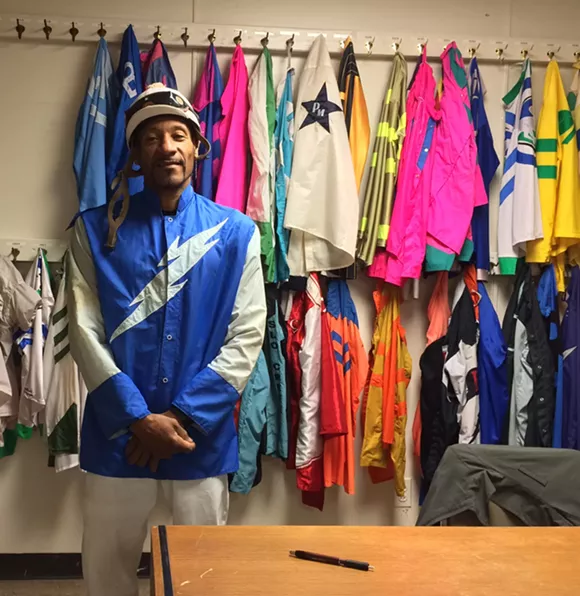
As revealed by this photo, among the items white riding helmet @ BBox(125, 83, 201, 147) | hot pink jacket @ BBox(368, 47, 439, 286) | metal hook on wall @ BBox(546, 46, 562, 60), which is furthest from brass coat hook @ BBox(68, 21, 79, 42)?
metal hook on wall @ BBox(546, 46, 562, 60)

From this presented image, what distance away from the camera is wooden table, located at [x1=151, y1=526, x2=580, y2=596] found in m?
1.13

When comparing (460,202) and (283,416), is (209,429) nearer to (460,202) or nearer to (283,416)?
(283,416)

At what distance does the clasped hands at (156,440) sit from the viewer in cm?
185

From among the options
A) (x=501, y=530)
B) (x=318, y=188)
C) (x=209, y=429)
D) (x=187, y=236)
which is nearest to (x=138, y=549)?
(x=209, y=429)

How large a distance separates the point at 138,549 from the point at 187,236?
0.92 metres

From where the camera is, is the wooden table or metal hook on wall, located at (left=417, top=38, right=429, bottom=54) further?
metal hook on wall, located at (left=417, top=38, right=429, bottom=54)

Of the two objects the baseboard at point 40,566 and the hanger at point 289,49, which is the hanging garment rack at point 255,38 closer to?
the hanger at point 289,49

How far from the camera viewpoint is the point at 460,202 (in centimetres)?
289

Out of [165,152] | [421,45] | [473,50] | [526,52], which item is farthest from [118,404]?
[526,52]

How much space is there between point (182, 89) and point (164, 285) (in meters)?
1.36

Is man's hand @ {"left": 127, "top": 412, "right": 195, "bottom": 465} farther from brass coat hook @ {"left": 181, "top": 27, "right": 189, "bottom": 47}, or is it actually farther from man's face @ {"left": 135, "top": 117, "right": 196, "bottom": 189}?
brass coat hook @ {"left": 181, "top": 27, "right": 189, "bottom": 47}

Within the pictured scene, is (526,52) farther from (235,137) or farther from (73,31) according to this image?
(73,31)

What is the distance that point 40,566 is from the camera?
9.85 feet

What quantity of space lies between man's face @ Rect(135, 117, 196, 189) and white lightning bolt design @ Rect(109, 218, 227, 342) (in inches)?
7.5
